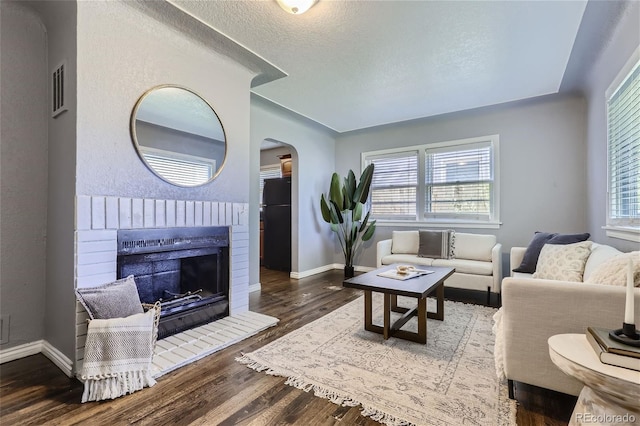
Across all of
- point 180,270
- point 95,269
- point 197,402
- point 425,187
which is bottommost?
point 197,402

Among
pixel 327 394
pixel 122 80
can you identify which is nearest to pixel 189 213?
pixel 122 80

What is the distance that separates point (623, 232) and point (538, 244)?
0.82m

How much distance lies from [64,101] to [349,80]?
8.64ft

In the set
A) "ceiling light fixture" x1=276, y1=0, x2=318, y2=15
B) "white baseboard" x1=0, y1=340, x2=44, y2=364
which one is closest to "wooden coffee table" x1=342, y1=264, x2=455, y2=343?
"ceiling light fixture" x1=276, y1=0, x2=318, y2=15

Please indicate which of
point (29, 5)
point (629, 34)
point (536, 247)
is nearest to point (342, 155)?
point (536, 247)

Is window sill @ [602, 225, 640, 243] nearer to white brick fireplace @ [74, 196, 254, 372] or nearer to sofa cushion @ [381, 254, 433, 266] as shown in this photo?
sofa cushion @ [381, 254, 433, 266]

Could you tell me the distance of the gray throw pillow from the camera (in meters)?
1.80

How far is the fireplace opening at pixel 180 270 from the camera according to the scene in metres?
2.27

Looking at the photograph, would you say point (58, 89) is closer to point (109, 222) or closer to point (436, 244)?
point (109, 222)

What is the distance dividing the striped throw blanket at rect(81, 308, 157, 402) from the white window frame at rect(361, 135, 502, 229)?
422 cm

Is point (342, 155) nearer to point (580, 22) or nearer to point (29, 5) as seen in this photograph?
point (580, 22)

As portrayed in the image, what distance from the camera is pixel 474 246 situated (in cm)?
406

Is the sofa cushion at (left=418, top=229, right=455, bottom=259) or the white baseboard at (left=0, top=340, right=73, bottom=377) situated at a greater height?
the sofa cushion at (left=418, top=229, right=455, bottom=259)

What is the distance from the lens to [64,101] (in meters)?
2.06
